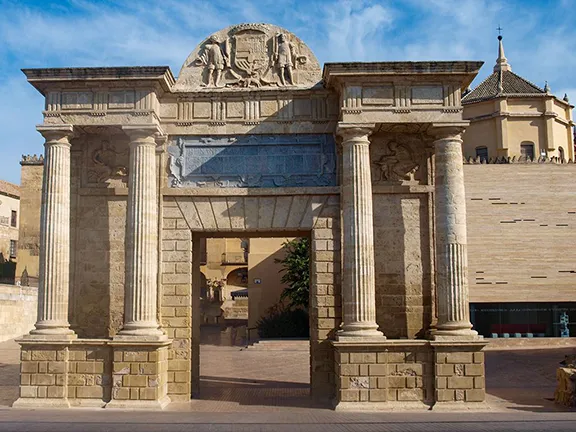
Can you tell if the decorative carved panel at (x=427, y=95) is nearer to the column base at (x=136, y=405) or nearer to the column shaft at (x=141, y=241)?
the column shaft at (x=141, y=241)

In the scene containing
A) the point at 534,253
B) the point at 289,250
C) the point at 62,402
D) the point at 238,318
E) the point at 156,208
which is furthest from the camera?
the point at 238,318

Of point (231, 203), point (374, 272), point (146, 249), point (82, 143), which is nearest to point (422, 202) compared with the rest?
point (374, 272)

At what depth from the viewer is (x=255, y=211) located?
1422cm

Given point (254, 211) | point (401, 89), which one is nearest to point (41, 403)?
point (254, 211)

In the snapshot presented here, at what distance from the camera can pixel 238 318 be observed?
46.1m

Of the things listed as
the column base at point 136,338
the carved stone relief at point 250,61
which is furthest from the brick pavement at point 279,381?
the carved stone relief at point 250,61

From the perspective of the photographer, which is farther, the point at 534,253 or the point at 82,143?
the point at 534,253

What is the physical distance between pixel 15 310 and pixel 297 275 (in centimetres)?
1287

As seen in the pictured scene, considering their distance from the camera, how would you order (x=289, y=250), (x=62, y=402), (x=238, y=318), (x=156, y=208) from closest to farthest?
(x=62, y=402), (x=156, y=208), (x=289, y=250), (x=238, y=318)

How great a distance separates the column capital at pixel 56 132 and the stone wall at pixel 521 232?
18.7m

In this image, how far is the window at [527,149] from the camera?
34781mm

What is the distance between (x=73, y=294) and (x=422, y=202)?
7886 mm

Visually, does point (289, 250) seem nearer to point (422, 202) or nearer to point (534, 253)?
Result: point (534, 253)

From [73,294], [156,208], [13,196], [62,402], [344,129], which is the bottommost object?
[62,402]
